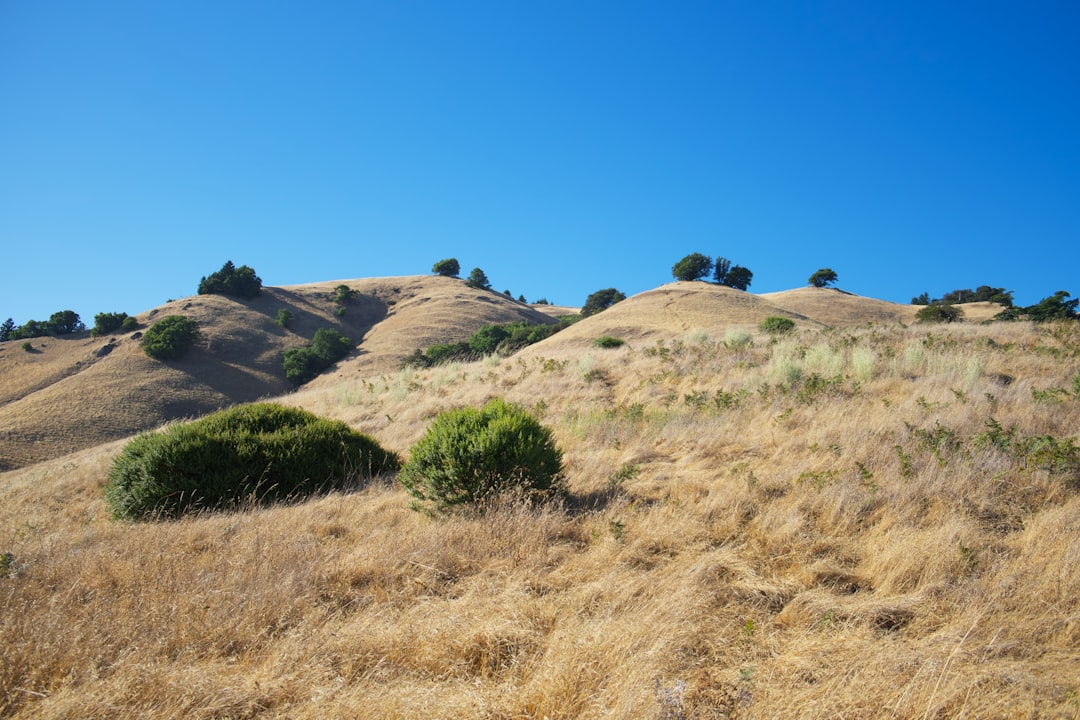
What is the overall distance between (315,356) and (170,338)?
12.2m

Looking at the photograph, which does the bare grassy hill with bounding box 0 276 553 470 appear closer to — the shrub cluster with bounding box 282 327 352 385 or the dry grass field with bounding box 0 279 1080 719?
the shrub cluster with bounding box 282 327 352 385

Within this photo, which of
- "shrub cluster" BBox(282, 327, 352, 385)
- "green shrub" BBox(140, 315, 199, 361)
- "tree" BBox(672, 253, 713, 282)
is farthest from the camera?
"tree" BBox(672, 253, 713, 282)

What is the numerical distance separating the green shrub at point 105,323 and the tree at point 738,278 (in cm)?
6462

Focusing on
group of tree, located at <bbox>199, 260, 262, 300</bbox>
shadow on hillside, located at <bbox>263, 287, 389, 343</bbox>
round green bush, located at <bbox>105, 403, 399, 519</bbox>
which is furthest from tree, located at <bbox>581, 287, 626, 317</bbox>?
round green bush, located at <bbox>105, 403, 399, 519</bbox>

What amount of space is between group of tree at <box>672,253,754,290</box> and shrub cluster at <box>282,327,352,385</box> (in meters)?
36.6

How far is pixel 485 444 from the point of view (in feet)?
18.4

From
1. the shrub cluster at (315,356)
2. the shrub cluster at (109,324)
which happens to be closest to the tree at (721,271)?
the shrub cluster at (315,356)

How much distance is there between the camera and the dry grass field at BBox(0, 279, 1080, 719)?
97.7 inches

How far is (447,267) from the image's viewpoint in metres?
83.9

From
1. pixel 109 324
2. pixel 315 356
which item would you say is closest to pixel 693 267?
pixel 315 356

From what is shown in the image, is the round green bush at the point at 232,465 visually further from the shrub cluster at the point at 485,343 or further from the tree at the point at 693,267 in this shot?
the tree at the point at 693,267

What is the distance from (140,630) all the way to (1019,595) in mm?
5476

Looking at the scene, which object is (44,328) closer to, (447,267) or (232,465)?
(447,267)

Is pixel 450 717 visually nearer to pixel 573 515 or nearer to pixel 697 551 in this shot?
pixel 697 551
